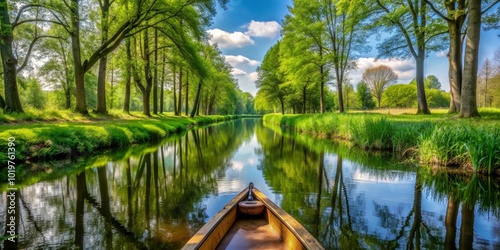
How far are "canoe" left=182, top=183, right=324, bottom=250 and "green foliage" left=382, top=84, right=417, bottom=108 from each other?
62481 mm

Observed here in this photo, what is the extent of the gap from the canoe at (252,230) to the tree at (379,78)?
57.6 metres

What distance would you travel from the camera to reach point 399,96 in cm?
5741

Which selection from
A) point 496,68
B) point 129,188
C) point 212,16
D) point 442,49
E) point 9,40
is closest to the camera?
point 129,188

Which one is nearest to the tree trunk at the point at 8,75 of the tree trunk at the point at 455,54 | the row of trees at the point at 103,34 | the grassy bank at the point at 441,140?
the row of trees at the point at 103,34

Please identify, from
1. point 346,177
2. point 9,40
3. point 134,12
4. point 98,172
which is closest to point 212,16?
point 134,12

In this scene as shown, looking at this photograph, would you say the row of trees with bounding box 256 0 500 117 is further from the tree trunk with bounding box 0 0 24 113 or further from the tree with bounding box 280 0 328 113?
the tree trunk with bounding box 0 0 24 113

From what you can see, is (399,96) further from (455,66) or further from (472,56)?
(472,56)

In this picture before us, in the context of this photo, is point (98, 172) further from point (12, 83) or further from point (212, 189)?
point (12, 83)

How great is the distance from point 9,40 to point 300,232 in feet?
51.1

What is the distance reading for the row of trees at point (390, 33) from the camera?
11.0 m

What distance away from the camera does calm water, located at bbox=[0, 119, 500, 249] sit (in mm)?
3715

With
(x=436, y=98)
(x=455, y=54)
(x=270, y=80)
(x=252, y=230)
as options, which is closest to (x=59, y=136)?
(x=252, y=230)

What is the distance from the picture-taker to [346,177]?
24.6 ft

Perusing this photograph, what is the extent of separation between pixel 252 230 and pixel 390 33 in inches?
757
